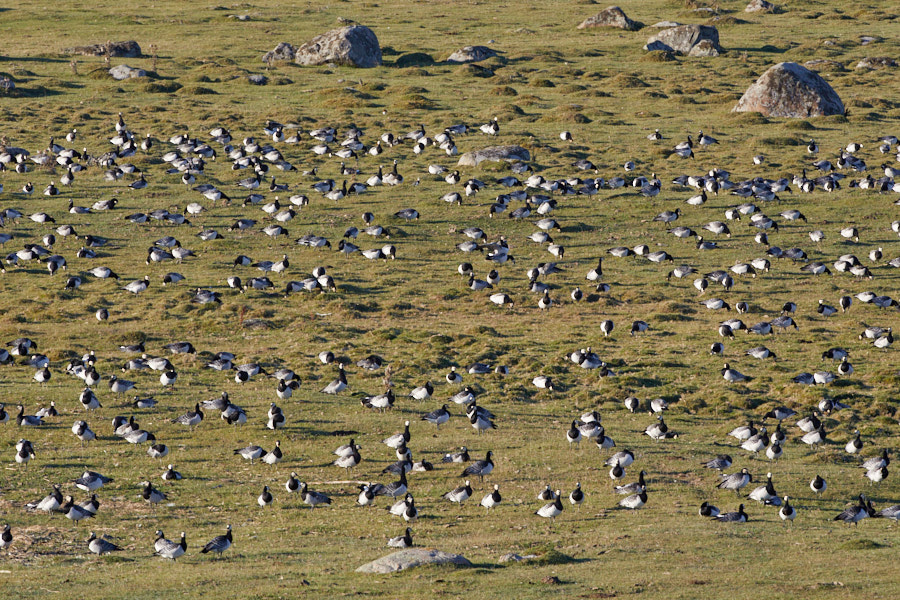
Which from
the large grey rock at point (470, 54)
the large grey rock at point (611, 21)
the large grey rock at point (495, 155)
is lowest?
the large grey rock at point (495, 155)

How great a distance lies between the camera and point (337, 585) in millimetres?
20891

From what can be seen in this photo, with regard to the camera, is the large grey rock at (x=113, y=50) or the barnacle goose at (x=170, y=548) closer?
the barnacle goose at (x=170, y=548)

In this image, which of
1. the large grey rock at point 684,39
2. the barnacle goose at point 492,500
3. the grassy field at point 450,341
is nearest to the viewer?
the grassy field at point 450,341

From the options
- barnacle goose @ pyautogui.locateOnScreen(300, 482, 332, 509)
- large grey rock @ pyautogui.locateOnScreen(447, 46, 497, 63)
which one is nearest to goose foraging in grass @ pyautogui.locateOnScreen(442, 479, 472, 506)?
barnacle goose @ pyautogui.locateOnScreen(300, 482, 332, 509)

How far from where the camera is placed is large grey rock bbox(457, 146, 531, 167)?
64750mm

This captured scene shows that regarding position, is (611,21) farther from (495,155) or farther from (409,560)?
(409,560)

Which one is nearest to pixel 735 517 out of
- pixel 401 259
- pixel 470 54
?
pixel 401 259

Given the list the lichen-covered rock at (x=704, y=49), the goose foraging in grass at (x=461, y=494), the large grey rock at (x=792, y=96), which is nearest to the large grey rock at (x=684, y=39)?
the lichen-covered rock at (x=704, y=49)

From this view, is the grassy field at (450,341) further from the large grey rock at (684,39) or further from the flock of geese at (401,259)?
the large grey rock at (684,39)

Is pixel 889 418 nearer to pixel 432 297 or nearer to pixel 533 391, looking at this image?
pixel 533 391

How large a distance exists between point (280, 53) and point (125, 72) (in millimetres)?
14579

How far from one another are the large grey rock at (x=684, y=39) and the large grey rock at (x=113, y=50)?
45.9m

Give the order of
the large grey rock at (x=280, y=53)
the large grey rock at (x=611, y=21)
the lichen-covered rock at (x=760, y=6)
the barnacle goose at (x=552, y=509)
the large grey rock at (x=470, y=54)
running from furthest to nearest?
the lichen-covered rock at (x=760, y=6) → the large grey rock at (x=611, y=21) → the large grey rock at (x=470, y=54) → the large grey rock at (x=280, y=53) → the barnacle goose at (x=552, y=509)

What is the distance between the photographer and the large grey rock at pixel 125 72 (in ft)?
291
